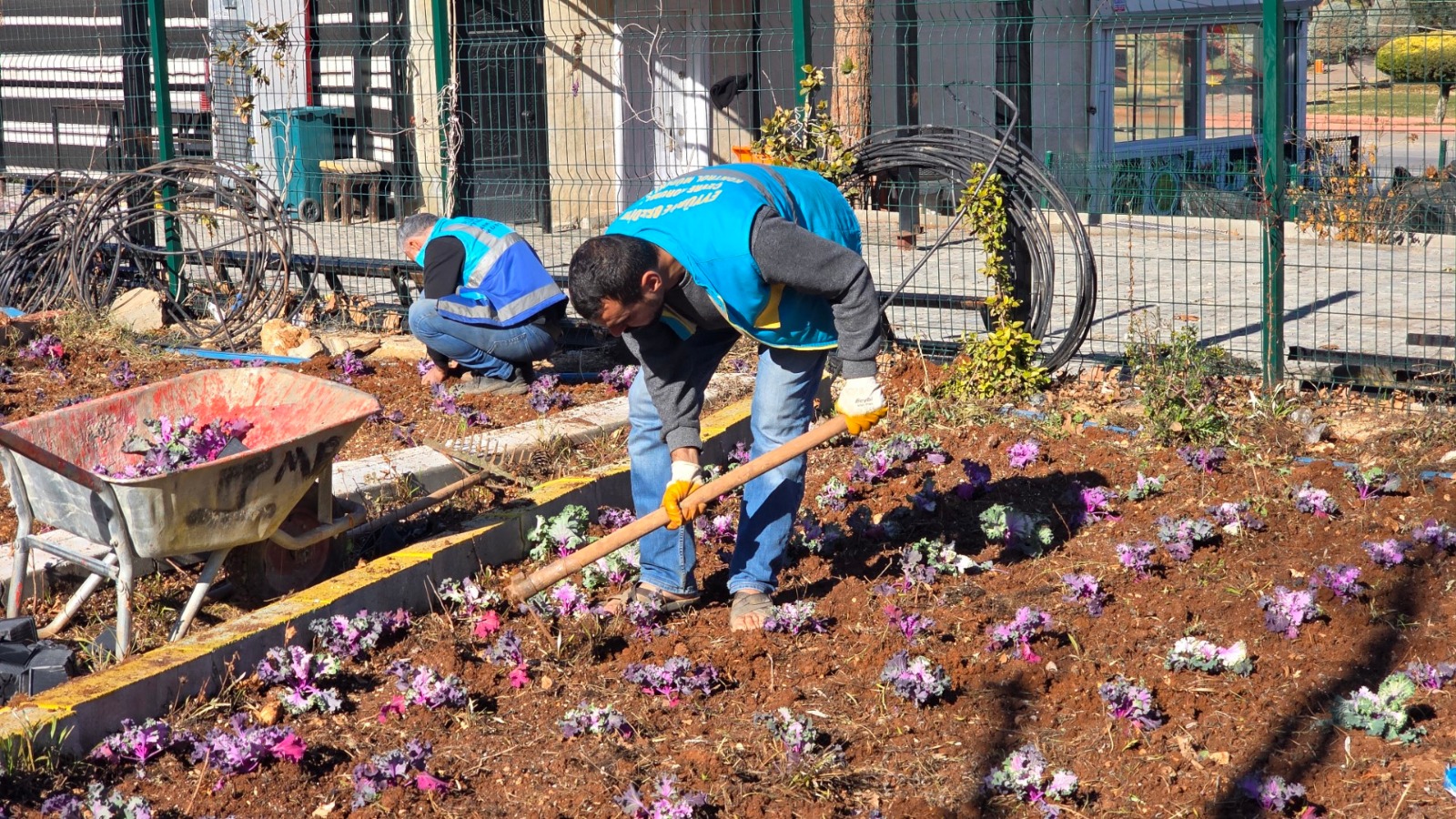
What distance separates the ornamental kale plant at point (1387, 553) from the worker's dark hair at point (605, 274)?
97.2 inches

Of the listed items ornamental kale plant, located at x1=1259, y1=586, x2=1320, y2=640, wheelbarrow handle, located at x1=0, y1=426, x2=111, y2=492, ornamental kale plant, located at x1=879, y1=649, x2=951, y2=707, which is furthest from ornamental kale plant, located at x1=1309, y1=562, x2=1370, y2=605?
wheelbarrow handle, located at x1=0, y1=426, x2=111, y2=492

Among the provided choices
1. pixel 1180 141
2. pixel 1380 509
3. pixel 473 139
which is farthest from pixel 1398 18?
pixel 473 139

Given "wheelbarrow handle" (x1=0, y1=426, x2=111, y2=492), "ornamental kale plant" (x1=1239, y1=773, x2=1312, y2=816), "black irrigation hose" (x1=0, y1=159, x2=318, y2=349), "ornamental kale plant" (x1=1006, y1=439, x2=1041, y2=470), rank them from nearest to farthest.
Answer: "ornamental kale plant" (x1=1239, y1=773, x2=1312, y2=816)
"wheelbarrow handle" (x1=0, y1=426, x2=111, y2=492)
"ornamental kale plant" (x1=1006, y1=439, x2=1041, y2=470)
"black irrigation hose" (x1=0, y1=159, x2=318, y2=349)

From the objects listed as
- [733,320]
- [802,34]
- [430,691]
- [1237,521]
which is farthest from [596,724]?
[802,34]

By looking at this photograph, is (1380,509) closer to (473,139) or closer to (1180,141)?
(1180,141)

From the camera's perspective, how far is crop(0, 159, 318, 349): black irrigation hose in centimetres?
853

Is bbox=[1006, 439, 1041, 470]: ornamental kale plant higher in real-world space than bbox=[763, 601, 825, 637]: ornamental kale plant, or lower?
higher

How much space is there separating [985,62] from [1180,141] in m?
4.91

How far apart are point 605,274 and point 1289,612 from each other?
2138 millimetres

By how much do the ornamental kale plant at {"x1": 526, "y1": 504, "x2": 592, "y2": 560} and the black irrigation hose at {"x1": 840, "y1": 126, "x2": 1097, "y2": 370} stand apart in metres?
2.85

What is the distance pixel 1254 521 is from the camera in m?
4.60

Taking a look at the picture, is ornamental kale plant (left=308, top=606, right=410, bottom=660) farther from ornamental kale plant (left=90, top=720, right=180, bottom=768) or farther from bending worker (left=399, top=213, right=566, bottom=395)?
bending worker (left=399, top=213, right=566, bottom=395)

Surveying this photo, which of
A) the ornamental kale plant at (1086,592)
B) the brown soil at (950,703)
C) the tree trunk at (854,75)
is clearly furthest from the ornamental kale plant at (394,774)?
the tree trunk at (854,75)

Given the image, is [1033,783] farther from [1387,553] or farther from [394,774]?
[1387,553]
